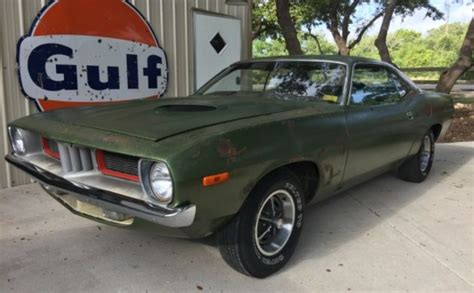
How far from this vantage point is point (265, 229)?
3113mm

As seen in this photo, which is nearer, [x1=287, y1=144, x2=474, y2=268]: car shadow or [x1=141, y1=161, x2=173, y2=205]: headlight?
[x1=141, y1=161, x2=173, y2=205]: headlight

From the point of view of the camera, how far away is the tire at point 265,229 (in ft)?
9.21

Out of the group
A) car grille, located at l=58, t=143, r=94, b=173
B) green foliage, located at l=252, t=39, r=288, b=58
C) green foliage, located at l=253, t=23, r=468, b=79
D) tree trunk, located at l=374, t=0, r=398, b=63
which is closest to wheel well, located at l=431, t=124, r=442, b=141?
car grille, located at l=58, t=143, r=94, b=173

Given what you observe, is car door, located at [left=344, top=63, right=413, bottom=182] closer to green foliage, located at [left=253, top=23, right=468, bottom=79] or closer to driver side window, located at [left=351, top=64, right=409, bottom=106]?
driver side window, located at [left=351, top=64, right=409, bottom=106]

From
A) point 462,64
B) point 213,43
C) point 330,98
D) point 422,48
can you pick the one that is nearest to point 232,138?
point 330,98

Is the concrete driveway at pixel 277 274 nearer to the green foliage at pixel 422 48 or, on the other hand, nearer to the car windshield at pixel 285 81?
the car windshield at pixel 285 81

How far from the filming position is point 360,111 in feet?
12.4

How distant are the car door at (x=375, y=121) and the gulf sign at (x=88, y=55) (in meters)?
3.01

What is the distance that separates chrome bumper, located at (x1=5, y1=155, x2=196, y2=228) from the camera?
2350mm

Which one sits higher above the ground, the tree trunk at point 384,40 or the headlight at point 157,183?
the tree trunk at point 384,40

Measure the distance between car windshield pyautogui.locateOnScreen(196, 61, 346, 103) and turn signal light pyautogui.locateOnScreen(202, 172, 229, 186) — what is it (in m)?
1.51

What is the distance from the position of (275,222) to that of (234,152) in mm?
835

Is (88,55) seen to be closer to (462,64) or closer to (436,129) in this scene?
(436,129)

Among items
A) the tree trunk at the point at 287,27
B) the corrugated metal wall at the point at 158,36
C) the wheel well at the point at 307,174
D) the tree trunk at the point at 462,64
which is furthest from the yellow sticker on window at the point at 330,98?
the tree trunk at the point at 462,64
